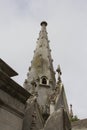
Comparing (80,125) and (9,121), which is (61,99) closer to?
(80,125)

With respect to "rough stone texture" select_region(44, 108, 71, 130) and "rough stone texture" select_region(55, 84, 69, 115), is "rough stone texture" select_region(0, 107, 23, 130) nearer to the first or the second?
"rough stone texture" select_region(44, 108, 71, 130)

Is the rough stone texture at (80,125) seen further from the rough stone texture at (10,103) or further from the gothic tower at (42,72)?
the rough stone texture at (10,103)

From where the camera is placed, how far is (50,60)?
2638 centimetres

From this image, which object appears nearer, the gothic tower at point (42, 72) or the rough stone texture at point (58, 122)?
the rough stone texture at point (58, 122)

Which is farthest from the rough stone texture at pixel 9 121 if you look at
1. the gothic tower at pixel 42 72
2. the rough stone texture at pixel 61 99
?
the gothic tower at pixel 42 72

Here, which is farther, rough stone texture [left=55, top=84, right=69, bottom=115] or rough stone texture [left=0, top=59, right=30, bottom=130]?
rough stone texture [left=55, top=84, right=69, bottom=115]

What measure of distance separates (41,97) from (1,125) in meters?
16.0

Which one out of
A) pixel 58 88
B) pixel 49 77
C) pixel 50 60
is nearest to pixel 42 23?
pixel 50 60

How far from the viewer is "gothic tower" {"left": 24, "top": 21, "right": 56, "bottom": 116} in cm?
2200

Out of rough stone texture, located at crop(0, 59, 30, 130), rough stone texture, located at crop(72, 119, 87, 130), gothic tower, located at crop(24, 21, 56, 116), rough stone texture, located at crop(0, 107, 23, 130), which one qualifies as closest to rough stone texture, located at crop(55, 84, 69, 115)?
gothic tower, located at crop(24, 21, 56, 116)

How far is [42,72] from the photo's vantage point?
24641 millimetres

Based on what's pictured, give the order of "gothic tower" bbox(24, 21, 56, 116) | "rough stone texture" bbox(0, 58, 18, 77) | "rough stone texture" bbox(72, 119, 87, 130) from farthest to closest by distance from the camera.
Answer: "gothic tower" bbox(24, 21, 56, 116) → "rough stone texture" bbox(72, 119, 87, 130) → "rough stone texture" bbox(0, 58, 18, 77)

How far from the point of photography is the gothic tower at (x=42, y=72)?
72.2ft

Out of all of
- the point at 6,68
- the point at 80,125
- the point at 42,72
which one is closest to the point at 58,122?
the point at 6,68
